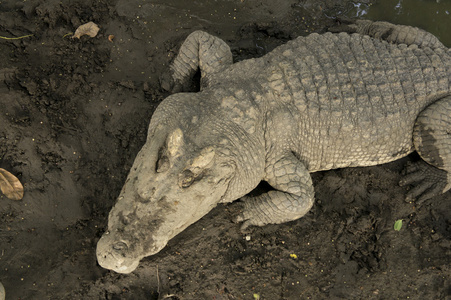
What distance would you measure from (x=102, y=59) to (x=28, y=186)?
5.20ft

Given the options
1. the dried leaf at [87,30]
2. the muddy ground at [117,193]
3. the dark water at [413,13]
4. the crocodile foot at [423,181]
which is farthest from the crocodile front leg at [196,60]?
the crocodile foot at [423,181]

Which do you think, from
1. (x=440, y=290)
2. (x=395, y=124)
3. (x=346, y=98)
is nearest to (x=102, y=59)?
(x=346, y=98)

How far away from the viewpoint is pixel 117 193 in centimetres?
348

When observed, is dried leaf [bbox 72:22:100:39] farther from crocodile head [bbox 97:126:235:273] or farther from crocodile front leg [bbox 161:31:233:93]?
crocodile head [bbox 97:126:235:273]

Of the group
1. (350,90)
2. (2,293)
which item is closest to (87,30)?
(2,293)

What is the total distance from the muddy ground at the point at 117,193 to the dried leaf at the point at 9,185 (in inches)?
3.2

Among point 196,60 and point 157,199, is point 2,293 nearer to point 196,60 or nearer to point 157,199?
point 157,199

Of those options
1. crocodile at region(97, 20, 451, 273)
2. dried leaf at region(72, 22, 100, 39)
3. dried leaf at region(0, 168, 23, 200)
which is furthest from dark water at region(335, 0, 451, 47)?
dried leaf at region(0, 168, 23, 200)

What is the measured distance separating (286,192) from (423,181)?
67.2 inches

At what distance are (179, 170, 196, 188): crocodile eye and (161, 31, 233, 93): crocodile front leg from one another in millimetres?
1305

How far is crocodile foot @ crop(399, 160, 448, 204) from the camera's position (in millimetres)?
3697

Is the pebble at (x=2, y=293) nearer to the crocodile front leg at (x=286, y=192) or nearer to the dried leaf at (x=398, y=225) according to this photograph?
the crocodile front leg at (x=286, y=192)

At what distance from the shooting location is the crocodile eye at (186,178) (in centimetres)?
255

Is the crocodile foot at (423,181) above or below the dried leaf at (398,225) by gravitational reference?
above
